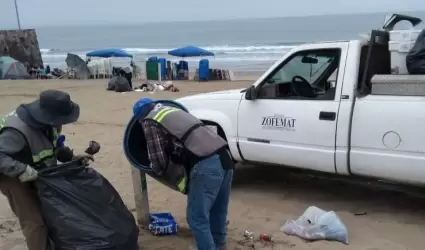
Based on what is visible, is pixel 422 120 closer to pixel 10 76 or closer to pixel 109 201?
pixel 109 201

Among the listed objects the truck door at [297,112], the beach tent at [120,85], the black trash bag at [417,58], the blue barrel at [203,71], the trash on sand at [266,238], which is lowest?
the blue barrel at [203,71]

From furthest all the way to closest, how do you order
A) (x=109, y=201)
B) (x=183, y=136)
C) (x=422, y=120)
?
(x=422, y=120)
(x=109, y=201)
(x=183, y=136)

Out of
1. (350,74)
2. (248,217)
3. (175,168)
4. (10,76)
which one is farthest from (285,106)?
(10,76)

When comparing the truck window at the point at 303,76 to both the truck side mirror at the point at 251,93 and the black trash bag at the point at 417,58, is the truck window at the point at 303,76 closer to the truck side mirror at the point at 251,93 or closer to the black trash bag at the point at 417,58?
the truck side mirror at the point at 251,93

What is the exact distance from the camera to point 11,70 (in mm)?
28109

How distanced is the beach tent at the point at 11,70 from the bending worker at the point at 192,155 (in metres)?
25.9

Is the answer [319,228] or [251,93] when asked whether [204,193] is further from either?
[251,93]

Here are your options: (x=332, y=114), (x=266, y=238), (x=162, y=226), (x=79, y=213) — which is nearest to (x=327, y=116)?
(x=332, y=114)

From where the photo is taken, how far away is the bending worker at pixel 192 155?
3.92m

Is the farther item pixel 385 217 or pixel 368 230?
pixel 385 217

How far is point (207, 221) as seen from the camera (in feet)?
13.4

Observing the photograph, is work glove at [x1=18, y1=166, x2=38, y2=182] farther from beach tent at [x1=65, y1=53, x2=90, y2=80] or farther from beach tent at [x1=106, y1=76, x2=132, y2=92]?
beach tent at [x1=65, y1=53, x2=90, y2=80]

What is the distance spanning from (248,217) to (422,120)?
193cm

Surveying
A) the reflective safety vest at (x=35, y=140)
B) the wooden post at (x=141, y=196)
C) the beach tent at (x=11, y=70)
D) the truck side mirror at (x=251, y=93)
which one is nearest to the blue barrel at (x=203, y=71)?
the beach tent at (x=11, y=70)
